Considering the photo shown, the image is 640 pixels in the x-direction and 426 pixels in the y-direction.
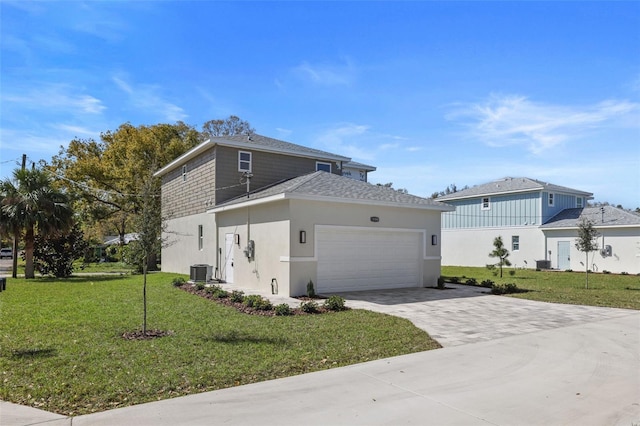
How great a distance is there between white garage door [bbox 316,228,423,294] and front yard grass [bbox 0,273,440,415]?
3.48 m

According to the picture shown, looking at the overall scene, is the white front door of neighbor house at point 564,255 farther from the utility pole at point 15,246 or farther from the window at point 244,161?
the utility pole at point 15,246

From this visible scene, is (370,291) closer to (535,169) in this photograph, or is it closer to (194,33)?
(194,33)

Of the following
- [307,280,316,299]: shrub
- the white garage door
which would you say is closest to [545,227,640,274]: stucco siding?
the white garage door

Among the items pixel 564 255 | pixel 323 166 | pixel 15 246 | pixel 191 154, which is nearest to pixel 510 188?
pixel 564 255

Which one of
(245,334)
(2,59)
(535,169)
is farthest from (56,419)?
(535,169)

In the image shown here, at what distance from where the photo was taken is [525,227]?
2903cm

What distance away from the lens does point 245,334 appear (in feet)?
24.4

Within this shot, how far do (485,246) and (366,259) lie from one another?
65.6 feet

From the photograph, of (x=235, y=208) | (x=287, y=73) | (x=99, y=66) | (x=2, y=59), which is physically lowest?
(x=235, y=208)

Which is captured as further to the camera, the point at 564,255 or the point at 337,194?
the point at 564,255

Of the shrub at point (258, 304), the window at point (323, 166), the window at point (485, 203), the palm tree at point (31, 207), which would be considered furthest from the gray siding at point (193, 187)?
the window at point (485, 203)

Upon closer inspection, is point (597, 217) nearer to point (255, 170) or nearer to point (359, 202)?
point (359, 202)

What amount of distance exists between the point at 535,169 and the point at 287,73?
21330mm

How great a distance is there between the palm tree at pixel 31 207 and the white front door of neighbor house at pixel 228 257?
9018 mm
